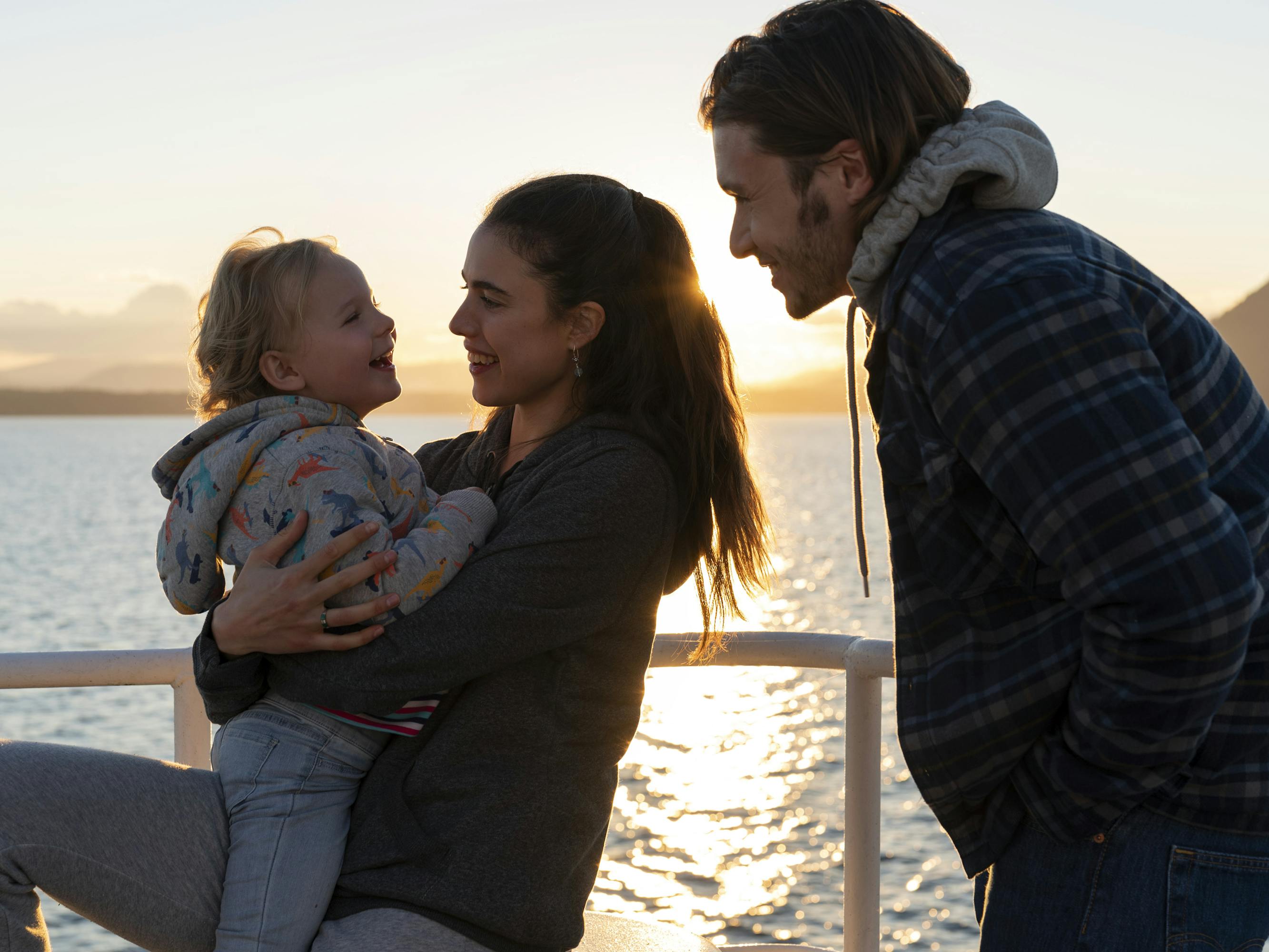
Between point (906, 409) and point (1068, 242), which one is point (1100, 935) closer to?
point (906, 409)

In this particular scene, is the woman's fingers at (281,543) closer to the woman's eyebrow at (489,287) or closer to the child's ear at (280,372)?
the child's ear at (280,372)

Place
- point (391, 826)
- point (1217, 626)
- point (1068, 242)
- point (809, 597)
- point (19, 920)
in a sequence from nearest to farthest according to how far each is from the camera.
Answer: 1. point (1217, 626)
2. point (1068, 242)
3. point (19, 920)
4. point (391, 826)
5. point (809, 597)

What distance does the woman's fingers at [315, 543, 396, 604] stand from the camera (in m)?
1.83

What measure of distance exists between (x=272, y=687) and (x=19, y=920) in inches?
18.8

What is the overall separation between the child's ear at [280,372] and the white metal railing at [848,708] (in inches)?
20.0

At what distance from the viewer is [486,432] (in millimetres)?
2408

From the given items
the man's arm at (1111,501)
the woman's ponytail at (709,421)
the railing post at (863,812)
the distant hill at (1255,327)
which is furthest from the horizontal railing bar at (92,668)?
the distant hill at (1255,327)

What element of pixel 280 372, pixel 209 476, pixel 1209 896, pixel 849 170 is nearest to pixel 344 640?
pixel 209 476

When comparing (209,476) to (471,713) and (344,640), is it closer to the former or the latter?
(344,640)

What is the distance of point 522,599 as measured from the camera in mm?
1818

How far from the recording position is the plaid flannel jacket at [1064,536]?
133cm

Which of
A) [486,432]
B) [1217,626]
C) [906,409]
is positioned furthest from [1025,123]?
[486,432]

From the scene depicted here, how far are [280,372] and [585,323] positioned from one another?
54 cm

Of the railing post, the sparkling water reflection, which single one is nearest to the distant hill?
the sparkling water reflection
